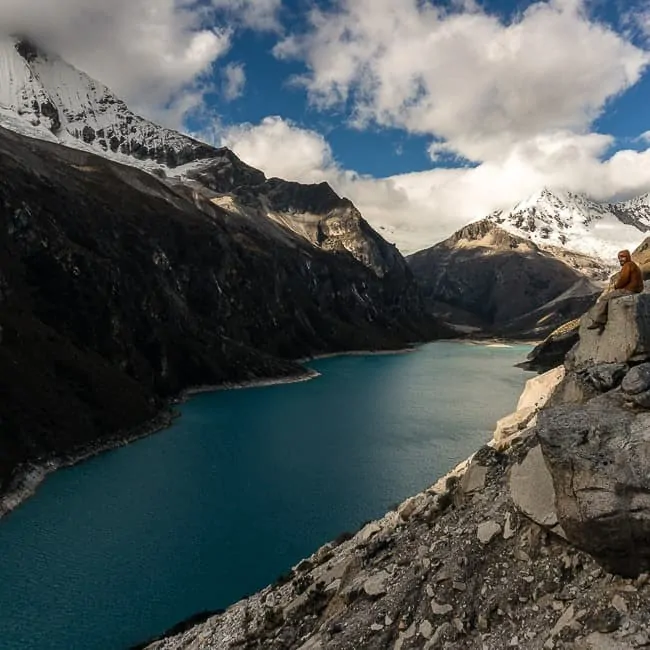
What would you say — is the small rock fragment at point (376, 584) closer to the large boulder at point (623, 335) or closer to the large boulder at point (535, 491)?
the large boulder at point (535, 491)

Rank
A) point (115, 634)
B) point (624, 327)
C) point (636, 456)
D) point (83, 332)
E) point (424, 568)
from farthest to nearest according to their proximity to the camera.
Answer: point (83, 332), point (115, 634), point (424, 568), point (624, 327), point (636, 456)

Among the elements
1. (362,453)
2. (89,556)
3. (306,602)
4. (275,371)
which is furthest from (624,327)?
(275,371)

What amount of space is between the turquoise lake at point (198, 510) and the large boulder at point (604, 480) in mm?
31362

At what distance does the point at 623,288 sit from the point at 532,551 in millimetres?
9926

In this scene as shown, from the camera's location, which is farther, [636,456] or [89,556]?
[89,556]

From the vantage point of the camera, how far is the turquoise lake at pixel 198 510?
137 ft

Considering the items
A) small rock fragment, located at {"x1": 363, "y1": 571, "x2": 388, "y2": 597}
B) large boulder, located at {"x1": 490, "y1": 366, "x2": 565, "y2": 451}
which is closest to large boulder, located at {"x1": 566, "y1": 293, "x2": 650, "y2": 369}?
large boulder, located at {"x1": 490, "y1": 366, "x2": 565, "y2": 451}

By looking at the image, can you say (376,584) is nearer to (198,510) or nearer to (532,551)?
(532,551)

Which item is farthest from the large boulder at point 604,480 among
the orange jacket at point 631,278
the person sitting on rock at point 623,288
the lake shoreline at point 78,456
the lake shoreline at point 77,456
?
the lake shoreline at point 78,456

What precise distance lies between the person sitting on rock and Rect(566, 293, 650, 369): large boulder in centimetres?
37

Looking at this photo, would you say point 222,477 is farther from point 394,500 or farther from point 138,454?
point 394,500

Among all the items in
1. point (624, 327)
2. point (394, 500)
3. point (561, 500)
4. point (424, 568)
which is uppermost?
point (624, 327)

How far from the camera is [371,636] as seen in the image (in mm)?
20500

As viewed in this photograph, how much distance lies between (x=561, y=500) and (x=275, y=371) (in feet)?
466
